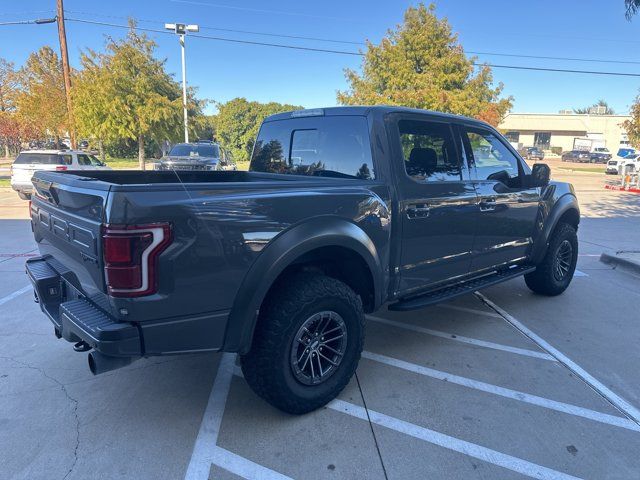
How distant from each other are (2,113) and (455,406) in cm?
3319

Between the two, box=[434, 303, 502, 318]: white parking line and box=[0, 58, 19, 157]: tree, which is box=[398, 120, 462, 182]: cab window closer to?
box=[434, 303, 502, 318]: white parking line

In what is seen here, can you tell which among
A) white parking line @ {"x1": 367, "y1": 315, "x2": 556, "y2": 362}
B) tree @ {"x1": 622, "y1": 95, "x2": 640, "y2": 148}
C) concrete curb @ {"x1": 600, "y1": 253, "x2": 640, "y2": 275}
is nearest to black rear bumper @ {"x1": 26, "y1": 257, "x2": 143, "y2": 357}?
white parking line @ {"x1": 367, "y1": 315, "x2": 556, "y2": 362}

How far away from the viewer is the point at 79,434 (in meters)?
2.66

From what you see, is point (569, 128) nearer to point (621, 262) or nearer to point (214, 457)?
point (621, 262)

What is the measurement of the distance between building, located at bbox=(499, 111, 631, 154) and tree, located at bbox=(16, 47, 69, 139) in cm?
5440

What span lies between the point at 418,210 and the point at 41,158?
543 inches

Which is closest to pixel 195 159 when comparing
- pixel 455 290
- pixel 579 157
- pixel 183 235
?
pixel 455 290

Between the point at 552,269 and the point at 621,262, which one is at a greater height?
the point at 552,269

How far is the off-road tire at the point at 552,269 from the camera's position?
4980mm

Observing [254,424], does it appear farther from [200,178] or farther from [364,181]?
[200,178]

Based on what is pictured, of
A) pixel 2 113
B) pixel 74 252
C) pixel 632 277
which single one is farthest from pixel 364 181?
pixel 2 113

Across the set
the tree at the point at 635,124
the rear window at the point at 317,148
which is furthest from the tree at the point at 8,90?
the tree at the point at 635,124

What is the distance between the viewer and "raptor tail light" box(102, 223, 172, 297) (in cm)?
208

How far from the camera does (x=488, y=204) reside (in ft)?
13.0
